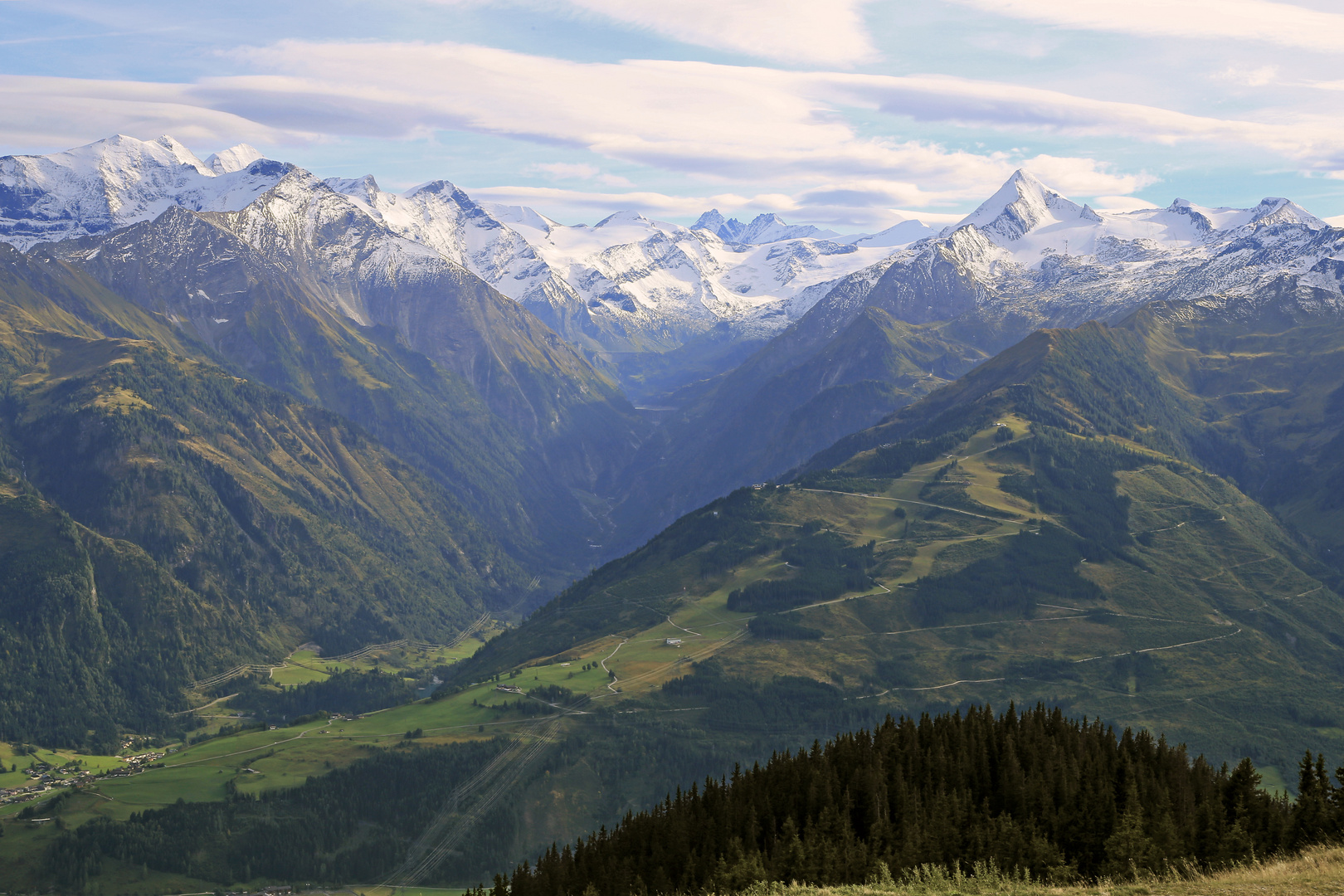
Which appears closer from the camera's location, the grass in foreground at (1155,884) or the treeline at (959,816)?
the grass in foreground at (1155,884)

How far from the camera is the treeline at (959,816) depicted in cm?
10356

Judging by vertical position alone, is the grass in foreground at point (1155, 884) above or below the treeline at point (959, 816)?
above

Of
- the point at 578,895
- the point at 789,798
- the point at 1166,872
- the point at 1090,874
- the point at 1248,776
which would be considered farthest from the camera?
the point at 789,798

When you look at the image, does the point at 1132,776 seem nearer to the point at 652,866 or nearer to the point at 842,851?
the point at 842,851

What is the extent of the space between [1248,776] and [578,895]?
6994 centimetres

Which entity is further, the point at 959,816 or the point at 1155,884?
the point at 959,816

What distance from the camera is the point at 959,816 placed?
120688mm

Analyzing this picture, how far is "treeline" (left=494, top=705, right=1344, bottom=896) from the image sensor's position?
104m

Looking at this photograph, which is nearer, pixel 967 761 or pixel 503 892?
pixel 503 892

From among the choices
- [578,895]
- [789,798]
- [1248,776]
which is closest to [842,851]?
[789,798]

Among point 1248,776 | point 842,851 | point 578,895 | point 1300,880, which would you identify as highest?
point 1300,880

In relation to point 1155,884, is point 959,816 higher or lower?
lower

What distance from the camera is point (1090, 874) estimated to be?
339 ft

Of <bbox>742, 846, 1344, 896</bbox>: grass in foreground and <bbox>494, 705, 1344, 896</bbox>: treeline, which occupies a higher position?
<bbox>742, 846, 1344, 896</bbox>: grass in foreground
